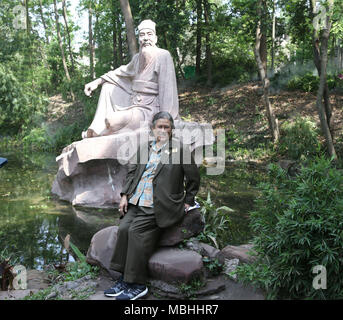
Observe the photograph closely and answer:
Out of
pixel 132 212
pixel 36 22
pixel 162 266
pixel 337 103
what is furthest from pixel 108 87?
pixel 36 22

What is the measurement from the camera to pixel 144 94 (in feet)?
19.9

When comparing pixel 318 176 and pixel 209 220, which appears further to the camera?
pixel 209 220

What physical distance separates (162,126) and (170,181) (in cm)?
48

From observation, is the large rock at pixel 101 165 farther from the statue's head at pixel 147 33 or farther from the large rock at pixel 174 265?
the large rock at pixel 174 265

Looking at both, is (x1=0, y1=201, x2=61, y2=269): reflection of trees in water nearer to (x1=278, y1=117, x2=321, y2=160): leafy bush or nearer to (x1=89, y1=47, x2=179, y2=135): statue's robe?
(x1=89, y1=47, x2=179, y2=135): statue's robe

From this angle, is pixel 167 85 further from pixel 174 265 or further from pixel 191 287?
pixel 191 287

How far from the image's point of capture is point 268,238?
2412 mm

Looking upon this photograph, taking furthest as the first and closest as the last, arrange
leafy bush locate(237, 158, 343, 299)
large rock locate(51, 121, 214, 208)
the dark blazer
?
1. large rock locate(51, 121, 214, 208)
2. the dark blazer
3. leafy bush locate(237, 158, 343, 299)

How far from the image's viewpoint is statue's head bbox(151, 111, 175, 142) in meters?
3.03

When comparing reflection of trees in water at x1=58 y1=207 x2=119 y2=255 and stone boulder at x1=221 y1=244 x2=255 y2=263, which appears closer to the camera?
stone boulder at x1=221 y1=244 x2=255 y2=263

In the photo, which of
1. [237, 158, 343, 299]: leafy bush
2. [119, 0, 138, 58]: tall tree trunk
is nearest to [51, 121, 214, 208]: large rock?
[237, 158, 343, 299]: leafy bush

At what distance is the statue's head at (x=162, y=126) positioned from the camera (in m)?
3.03

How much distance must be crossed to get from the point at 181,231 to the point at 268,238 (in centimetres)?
79
